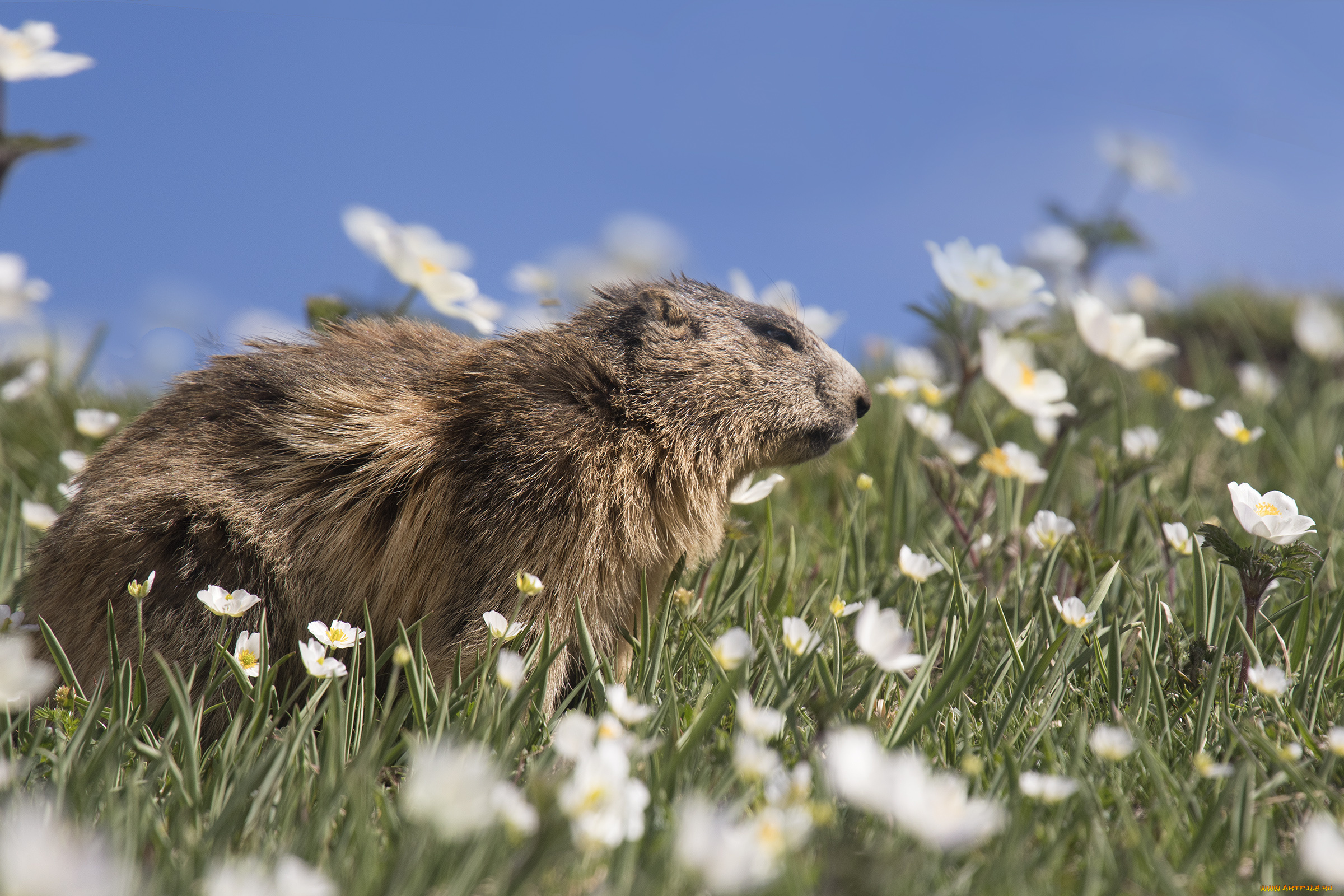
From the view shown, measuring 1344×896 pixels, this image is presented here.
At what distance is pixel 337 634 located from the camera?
2521 mm

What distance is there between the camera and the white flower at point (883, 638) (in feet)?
6.61

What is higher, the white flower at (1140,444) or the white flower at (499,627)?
the white flower at (1140,444)

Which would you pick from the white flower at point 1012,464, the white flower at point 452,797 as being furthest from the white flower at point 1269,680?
the white flower at point 452,797

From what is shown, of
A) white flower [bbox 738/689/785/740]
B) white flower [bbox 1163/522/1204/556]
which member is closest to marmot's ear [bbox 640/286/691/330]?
white flower [bbox 738/689/785/740]

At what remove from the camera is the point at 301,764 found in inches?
85.6

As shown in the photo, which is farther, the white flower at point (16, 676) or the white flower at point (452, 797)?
the white flower at point (16, 676)

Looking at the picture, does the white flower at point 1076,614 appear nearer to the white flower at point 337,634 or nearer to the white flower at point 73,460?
the white flower at point 337,634

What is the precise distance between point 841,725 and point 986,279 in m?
2.28

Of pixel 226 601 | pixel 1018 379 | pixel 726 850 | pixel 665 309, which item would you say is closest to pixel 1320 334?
pixel 1018 379

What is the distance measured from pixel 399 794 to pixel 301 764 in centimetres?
25

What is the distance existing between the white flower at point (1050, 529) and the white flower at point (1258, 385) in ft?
12.5

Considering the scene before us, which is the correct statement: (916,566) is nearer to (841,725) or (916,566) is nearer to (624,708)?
(841,725)

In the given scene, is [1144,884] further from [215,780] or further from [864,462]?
[864,462]

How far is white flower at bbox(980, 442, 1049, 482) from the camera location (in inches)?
142
